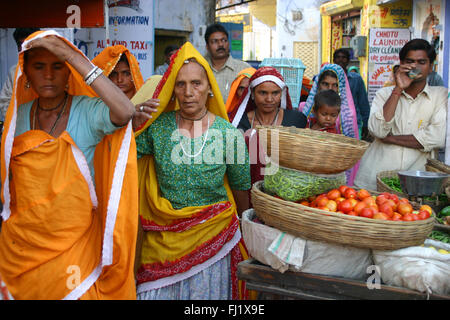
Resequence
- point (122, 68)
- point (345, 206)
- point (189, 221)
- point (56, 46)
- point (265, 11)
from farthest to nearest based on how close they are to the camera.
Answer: point (265, 11) → point (122, 68) → point (189, 221) → point (345, 206) → point (56, 46)

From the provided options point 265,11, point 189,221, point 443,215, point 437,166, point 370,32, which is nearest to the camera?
point 189,221

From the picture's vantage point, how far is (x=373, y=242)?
209 cm

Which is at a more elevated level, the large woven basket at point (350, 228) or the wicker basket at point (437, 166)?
the wicker basket at point (437, 166)

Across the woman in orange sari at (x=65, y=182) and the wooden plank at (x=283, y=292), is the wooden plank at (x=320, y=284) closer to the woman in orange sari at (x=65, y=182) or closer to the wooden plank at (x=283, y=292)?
the wooden plank at (x=283, y=292)

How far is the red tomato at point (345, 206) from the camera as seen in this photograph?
2.23 m

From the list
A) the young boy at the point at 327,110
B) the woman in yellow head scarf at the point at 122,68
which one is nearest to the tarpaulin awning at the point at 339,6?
the young boy at the point at 327,110

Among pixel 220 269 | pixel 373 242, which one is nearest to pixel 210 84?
pixel 220 269

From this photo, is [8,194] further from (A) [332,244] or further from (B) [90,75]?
(A) [332,244]

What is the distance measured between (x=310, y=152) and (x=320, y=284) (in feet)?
2.05

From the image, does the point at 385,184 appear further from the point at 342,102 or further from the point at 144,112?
the point at 144,112

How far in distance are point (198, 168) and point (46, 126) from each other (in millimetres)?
850

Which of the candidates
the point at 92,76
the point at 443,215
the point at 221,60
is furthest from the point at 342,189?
the point at 221,60

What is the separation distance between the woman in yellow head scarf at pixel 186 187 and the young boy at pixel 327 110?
149 cm

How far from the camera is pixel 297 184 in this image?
7.83ft
